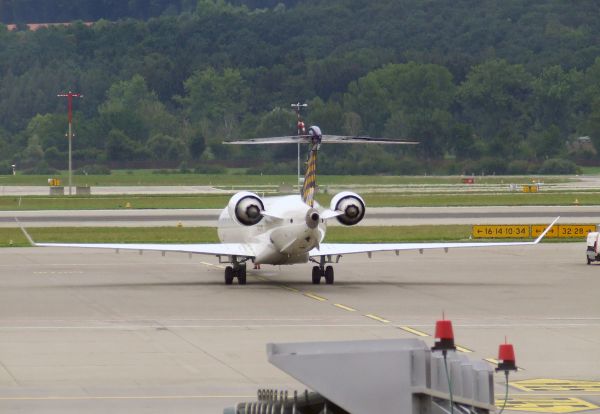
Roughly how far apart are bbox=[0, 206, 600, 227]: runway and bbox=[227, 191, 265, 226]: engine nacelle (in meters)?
33.8

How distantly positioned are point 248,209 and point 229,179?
98.6 m

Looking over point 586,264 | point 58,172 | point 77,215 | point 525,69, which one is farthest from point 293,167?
point 586,264

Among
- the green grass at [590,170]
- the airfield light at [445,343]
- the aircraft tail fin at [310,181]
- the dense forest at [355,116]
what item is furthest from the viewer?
the green grass at [590,170]

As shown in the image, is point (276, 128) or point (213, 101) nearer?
point (276, 128)

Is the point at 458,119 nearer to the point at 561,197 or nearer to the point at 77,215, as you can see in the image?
the point at 561,197

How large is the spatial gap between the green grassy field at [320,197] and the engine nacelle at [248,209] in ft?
162

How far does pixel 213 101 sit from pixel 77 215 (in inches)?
4142

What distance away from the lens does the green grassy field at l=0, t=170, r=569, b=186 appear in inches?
4968

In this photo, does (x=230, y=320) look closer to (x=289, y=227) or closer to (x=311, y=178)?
(x=289, y=227)

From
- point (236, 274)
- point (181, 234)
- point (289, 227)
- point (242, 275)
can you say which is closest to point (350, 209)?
point (289, 227)

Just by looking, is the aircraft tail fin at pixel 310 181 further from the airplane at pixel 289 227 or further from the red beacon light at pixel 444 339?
the red beacon light at pixel 444 339

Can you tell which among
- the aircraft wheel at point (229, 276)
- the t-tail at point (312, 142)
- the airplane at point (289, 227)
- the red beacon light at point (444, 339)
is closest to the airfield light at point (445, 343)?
the red beacon light at point (444, 339)

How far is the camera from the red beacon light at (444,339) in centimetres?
1012

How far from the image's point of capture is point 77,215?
80875 millimetres
